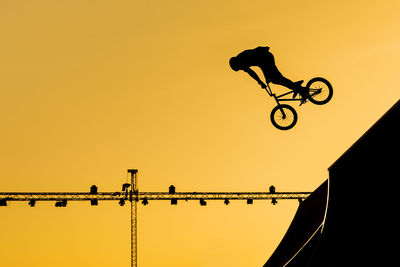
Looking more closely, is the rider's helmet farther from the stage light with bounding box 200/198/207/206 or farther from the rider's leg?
the stage light with bounding box 200/198/207/206

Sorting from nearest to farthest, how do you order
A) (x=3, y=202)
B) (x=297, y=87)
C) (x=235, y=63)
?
(x=235, y=63) < (x=297, y=87) < (x=3, y=202)

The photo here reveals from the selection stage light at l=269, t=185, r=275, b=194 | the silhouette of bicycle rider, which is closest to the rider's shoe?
the silhouette of bicycle rider

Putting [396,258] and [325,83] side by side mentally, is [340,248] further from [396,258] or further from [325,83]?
[325,83]

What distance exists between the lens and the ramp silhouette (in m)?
10.6

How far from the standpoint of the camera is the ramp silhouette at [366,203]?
1058 cm

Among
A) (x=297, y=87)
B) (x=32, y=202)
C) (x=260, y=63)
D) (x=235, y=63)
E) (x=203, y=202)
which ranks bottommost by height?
(x=235, y=63)

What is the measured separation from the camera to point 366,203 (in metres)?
11.2

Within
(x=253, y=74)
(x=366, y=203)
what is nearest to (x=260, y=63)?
(x=253, y=74)

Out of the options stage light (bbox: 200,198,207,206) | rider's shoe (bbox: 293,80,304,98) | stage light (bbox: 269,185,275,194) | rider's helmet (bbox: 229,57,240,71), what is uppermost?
stage light (bbox: 269,185,275,194)

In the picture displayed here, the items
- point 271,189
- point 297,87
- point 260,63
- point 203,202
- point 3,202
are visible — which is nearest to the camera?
point 260,63

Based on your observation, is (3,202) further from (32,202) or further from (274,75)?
(274,75)

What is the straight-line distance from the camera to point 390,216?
10.7 metres

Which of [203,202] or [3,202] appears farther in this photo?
[203,202]

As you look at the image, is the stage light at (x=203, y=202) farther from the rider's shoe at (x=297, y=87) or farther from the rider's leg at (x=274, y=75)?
the rider's leg at (x=274, y=75)
